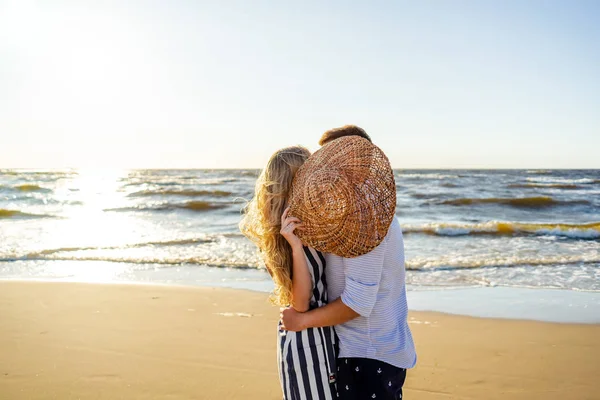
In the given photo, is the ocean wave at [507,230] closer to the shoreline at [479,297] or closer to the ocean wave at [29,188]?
the shoreline at [479,297]

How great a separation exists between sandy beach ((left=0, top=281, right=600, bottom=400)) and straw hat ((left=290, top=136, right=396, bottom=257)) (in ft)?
7.83

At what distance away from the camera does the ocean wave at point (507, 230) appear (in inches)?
551

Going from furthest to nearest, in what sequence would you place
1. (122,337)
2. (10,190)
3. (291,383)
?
(10,190), (122,337), (291,383)

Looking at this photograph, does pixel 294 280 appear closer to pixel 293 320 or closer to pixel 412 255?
pixel 293 320

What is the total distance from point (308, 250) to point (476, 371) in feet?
9.91

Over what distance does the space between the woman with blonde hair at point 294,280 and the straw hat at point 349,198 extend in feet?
0.46

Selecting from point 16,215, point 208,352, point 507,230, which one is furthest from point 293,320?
point 16,215

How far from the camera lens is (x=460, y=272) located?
28.6 ft

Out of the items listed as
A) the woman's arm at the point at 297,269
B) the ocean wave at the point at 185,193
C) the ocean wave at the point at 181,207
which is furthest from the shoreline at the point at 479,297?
the ocean wave at the point at 185,193

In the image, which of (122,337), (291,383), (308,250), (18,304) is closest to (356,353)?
(291,383)

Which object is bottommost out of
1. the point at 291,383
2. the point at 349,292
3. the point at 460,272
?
the point at 460,272

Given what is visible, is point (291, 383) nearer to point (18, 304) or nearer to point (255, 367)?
point (255, 367)

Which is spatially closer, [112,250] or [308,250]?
[308,250]

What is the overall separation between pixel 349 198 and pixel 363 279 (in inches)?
13.2
